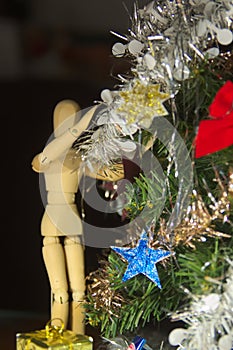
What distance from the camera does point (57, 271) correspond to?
832 mm

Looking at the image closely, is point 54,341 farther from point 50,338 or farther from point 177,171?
point 177,171

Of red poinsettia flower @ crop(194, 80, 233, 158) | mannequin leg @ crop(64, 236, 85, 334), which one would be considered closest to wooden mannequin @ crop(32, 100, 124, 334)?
mannequin leg @ crop(64, 236, 85, 334)

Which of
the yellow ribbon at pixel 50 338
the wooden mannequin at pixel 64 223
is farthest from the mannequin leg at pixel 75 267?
the yellow ribbon at pixel 50 338

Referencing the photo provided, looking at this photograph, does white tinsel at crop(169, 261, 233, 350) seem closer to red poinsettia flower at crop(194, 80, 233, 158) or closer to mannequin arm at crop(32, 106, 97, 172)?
red poinsettia flower at crop(194, 80, 233, 158)

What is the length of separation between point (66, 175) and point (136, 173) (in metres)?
0.08

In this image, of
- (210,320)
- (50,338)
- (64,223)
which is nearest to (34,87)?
(64,223)

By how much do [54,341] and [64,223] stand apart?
0.56 feet

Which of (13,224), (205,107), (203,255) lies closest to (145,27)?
(205,107)

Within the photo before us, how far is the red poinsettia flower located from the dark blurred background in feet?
1.89

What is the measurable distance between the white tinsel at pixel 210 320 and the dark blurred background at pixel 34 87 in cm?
60

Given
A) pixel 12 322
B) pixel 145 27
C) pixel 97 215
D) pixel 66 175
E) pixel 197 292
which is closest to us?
pixel 197 292

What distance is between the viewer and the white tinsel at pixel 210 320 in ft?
1.86

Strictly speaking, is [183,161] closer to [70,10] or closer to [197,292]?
[197,292]

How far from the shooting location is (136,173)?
0.79 metres
